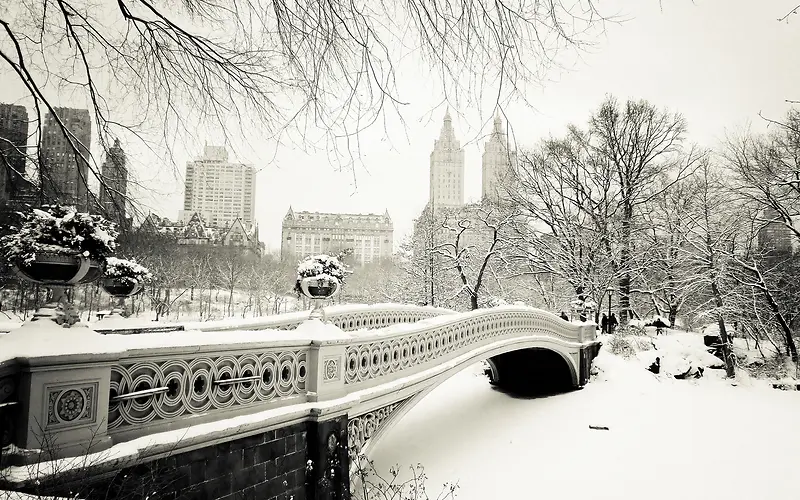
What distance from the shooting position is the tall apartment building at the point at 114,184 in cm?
356

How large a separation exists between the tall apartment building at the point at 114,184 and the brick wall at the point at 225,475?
1.97 m

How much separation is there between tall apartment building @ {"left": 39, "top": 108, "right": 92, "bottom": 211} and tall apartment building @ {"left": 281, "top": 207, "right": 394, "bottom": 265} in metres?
28.7

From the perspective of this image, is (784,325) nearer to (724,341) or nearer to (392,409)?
(724,341)

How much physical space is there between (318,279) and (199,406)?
2911 millimetres

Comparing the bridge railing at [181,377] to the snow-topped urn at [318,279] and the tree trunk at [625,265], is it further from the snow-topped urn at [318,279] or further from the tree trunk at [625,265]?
the tree trunk at [625,265]

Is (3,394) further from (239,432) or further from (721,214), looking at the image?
(721,214)

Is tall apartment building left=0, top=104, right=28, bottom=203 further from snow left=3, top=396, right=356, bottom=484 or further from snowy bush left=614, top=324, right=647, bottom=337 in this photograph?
snowy bush left=614, top=324, right=647, bottom=337

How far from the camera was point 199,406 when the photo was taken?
3.97m

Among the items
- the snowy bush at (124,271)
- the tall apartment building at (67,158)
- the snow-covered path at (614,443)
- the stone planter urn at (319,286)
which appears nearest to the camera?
the tall apartment building at (67,158)

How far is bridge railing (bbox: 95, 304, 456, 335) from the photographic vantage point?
6.23 metres

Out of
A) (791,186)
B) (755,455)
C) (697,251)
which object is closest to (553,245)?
(697,251)

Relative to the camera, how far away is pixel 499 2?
258 centimetres

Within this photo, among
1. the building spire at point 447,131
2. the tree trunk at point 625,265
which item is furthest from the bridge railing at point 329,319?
the tree trunk at point 625,265

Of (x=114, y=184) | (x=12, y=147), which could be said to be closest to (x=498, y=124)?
(x=114, y=184)
